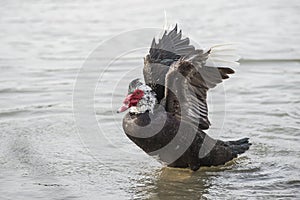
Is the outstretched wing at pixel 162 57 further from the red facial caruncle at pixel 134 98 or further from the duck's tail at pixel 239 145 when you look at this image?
the duck's tail at pixel 239 145

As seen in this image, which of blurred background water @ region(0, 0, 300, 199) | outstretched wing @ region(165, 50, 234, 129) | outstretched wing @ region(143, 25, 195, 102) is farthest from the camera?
outstretched wing @ region(143, 25, 195, 102)

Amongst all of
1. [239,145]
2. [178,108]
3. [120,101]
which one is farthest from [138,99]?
[120,101]

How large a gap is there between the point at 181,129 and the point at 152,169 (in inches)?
27.3

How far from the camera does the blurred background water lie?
6.23 metres

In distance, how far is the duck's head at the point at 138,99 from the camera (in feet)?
20.4

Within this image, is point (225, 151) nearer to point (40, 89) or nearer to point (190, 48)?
point (190, 48)

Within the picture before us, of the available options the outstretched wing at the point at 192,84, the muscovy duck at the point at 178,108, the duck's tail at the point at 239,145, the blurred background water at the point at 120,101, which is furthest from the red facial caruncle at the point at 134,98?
the duck's tail at the point at 239,145

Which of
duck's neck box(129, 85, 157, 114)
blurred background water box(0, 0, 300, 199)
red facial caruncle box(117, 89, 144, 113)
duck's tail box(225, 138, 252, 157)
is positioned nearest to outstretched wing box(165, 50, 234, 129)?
duck's neck box(129, 85, 157, 114)

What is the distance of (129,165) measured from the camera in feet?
22.2

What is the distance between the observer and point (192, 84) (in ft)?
20.7

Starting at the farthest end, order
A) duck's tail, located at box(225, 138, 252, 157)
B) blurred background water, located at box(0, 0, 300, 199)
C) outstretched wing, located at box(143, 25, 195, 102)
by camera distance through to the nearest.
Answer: duck's tail, located at box(225, 138, 252, 157) < outstretched wing, located at box(143, 25, 195, 102) < blurred background water, located at box(0, 0, 300, 199)

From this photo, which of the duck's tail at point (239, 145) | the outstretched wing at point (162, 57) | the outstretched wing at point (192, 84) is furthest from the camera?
the duck's tail at point (239, 145)

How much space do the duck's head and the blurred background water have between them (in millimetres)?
722

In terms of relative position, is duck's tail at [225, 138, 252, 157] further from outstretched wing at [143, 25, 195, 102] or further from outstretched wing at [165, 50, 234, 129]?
outstretched wing at [143, 25, 195, 102]
